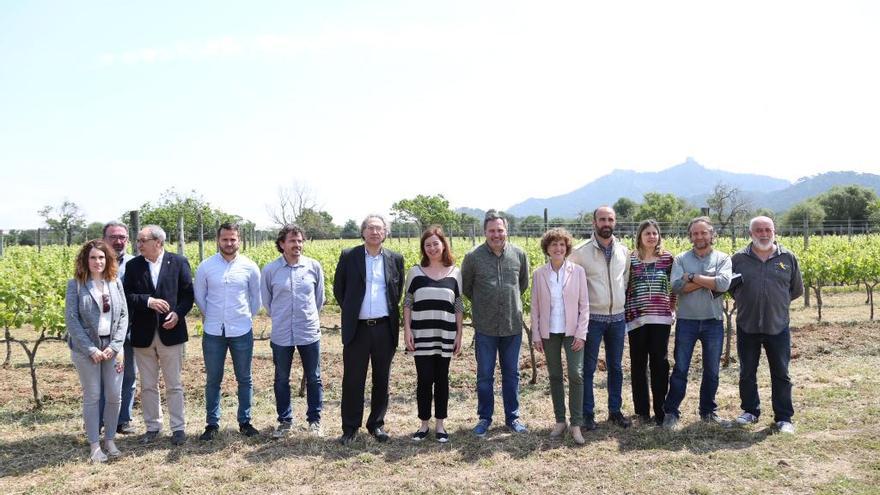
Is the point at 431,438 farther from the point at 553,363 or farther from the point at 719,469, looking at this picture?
the point at 719,469

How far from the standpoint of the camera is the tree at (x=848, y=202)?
5059cm

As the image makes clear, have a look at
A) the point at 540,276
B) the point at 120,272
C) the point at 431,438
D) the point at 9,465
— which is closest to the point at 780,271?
the point at 540,276

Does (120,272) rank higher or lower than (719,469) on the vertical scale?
higher

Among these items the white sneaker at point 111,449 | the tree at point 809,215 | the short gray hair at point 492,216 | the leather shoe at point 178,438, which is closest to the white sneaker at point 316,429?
the leather shoe at point 178,438

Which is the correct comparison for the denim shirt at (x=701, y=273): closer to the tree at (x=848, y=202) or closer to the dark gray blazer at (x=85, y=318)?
the dark gray blazer at (x=85, y=318)

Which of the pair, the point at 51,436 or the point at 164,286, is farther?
the point at 51,436

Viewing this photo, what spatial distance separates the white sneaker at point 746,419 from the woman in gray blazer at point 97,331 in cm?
477

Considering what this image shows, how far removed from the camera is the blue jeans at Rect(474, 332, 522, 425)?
15.6ft

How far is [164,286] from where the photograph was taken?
466 cm

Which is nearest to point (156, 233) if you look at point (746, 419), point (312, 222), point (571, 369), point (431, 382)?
point (431, 382)

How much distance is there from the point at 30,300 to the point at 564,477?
5.79 m

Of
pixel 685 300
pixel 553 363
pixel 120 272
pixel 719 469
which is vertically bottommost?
pixel 719 469

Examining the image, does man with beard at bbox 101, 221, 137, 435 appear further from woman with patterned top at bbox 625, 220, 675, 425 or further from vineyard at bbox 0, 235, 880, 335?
woman with patterned top at bbox 625, 220, 675, 425

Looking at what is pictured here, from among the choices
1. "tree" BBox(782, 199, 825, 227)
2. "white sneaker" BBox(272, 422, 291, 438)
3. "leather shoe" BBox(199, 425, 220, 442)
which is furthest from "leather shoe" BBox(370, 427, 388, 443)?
"tree" BBox(782, 199, 825, 227)
